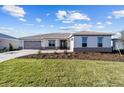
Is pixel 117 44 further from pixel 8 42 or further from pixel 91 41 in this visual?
pixel 8 42

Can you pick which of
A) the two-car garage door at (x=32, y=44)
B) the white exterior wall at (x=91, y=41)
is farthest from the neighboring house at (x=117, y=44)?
the two-car garage door at (x=32, y=44)

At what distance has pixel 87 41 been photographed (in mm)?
24234

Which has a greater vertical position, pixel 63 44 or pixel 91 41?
pixel 91 41

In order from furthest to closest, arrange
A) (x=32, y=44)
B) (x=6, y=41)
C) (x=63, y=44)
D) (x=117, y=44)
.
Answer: (x=32, y=44)
(x=63, y=44)
(x=6, y=41)
(x=117, y=44)

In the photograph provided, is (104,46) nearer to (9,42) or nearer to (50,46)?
(50,46)

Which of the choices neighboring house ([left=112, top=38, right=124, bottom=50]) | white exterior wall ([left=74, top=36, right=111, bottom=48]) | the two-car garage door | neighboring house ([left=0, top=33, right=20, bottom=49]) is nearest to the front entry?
the two-car garage door

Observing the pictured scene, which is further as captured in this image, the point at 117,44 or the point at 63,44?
the point at 63,44

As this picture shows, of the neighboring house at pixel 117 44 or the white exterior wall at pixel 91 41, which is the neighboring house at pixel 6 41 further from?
the neighboring house at pixel 117 44

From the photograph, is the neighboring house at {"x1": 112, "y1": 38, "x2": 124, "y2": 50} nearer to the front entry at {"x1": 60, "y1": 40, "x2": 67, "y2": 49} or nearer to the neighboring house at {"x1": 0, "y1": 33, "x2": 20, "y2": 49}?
the front entry at {"x1": 60, "y1": 40, "x2": 67, "y2": 49}

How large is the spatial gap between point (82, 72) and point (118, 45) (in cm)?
2049

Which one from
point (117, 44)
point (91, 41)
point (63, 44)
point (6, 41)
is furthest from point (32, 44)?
point (117, 44)

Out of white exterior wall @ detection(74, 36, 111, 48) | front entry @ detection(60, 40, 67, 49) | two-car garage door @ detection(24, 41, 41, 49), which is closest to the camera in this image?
white exterior wall @ detection(74, 36, 111, 48)
